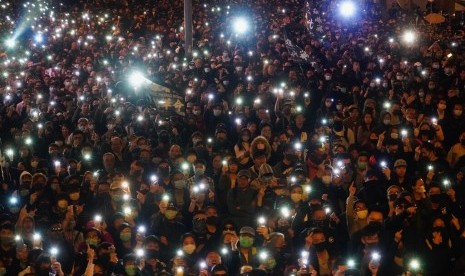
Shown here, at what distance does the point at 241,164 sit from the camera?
29.2ft

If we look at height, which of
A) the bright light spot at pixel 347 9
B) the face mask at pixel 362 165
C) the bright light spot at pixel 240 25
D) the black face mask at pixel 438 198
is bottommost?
the black face mask at pixel 438 198

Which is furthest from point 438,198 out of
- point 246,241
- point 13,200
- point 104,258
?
point 13,200

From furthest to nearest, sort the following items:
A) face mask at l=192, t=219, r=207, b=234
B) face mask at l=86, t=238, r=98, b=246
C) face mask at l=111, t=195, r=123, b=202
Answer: face mask at l=111, t=195, r=123, b=202 → face mask at l=192, t=219, r=207, b=234 → face mask at l=86, t=238, r=98, b=246

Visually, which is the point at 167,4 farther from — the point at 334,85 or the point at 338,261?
the point at 338,261

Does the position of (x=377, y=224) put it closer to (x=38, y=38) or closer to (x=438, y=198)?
(x=438, y=198)

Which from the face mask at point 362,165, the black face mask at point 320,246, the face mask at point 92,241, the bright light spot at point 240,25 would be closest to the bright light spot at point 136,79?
the face mask at point 362,165

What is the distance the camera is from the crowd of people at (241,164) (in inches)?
255

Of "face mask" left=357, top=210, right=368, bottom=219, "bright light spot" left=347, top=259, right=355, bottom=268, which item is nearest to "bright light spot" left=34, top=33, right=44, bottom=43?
"face mask" left=357, top=210, right=368, bottom=219

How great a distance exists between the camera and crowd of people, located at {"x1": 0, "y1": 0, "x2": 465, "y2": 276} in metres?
6.48

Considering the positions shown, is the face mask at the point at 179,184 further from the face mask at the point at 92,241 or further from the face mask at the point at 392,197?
the face mask at the point at 392,197

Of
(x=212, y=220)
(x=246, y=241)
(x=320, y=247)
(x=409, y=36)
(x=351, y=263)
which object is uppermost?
(x=409, y=36)

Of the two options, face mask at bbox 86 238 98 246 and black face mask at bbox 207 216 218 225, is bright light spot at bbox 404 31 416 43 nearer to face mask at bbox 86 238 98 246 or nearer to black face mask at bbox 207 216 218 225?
black face mask at bbox 207 216 218 225

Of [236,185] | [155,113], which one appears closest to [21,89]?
[155,113]

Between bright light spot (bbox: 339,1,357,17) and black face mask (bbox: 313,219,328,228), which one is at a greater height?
bright light spot (bbox: 339,1,357,17)
